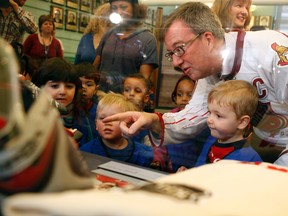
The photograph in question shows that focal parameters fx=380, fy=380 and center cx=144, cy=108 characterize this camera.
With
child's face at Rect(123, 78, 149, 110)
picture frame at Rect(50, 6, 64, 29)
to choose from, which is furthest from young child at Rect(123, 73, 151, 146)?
picture frame at Rect(50, 6, 64, 29)

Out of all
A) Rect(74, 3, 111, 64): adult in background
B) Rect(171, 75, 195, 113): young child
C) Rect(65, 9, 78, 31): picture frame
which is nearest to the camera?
Rect(171, 75, 195, 113): young child

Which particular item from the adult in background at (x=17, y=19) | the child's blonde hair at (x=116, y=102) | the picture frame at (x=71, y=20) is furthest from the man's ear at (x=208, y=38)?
the adult in background at (x=17, y=19)

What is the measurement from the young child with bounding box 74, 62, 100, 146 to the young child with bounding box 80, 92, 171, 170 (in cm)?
5

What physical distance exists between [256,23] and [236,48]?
0.31 feet

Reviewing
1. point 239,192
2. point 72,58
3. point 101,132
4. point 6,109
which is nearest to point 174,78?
point 101,132

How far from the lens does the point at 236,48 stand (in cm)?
118

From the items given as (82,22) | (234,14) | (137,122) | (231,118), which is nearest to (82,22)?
(82,22)

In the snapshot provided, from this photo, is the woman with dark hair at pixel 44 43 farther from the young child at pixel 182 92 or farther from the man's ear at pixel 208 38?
the man's ear at pixel 208 38

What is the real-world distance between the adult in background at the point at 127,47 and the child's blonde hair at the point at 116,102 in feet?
0.09

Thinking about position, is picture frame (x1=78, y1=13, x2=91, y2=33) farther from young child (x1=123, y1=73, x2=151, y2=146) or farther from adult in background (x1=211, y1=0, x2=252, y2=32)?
adult in background (x1=211, y1=0, x2=252, y2=32)

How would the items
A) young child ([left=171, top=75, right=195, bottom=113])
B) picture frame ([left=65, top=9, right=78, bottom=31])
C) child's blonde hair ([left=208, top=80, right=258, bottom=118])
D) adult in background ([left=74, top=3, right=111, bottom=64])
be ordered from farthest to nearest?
1. picture frame ([left=65, top=9, right=78, bottom=31])
2. adult in background ([left=74, top=3, right=111, bottom=64])
3. young child ([left=171, top=75, right=195, bottom=113])
4. child's blonde hair ([left=208, top=80, right=258, bottom=118])

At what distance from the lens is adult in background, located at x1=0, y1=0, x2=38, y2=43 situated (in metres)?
1.58

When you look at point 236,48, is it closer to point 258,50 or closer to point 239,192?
point 258,50

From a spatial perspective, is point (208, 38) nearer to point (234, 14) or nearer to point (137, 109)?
point (234, 14)
